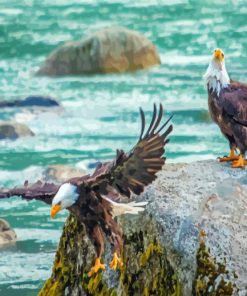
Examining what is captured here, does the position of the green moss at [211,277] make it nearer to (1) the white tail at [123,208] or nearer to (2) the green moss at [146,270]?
(2) the green moss at [146,270]

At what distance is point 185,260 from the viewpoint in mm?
8586

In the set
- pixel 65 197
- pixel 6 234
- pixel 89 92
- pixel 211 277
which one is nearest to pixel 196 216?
pixel 211 277

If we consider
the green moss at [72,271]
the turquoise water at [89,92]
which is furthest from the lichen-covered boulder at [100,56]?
the green moss at [72,271]

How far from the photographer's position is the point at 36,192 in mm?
8938

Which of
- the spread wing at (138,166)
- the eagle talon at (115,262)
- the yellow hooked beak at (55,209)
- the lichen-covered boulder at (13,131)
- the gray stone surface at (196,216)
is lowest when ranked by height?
the lichen-covered boulder at (13,131)

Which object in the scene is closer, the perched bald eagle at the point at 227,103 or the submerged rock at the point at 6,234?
the perched bald eagle at the point at 227,103

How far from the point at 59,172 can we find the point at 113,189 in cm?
1269

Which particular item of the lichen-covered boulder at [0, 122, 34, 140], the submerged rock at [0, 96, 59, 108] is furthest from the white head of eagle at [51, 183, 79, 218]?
the submerged rock at [0, 96, 59, 108]

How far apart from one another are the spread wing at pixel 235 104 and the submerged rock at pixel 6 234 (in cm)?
809

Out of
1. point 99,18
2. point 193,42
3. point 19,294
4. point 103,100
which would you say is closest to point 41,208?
point 19,294

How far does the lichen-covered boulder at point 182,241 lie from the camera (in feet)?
28.0

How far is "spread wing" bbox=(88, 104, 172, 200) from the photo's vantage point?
8.30 m

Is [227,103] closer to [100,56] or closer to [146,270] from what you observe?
[146,270]

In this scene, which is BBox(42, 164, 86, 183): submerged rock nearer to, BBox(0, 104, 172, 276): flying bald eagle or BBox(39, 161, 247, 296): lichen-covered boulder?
BBox(39, 161, 247, 296): lichen-covered boulder
